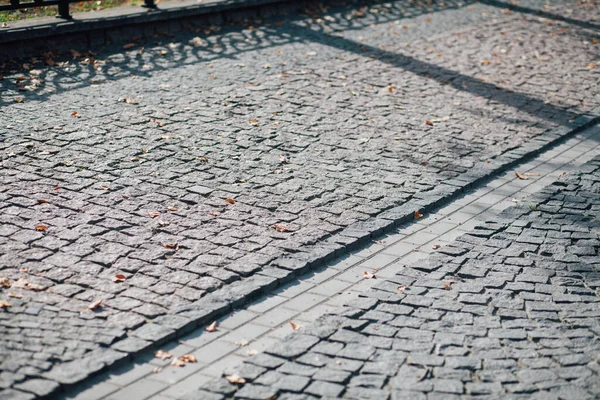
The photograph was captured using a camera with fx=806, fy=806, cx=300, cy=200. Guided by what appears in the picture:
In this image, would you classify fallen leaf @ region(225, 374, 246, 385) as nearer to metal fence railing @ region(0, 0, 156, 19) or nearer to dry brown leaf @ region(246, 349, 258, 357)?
dry brown leaf @ region(246, 349, 258, 357)

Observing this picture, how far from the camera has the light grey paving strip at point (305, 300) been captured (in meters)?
4.67

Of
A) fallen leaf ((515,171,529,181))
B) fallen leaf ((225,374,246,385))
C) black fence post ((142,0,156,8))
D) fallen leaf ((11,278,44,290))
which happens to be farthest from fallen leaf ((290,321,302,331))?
black fence post ((142,0,156,8))

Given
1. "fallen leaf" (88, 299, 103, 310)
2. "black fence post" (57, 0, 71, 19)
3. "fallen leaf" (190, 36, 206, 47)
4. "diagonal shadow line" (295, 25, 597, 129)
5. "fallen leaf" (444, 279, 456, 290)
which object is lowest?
"fallen leaf" (444, 279, 456, 290)

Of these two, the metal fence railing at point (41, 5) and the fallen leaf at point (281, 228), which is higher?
the metal fence railing at point (41, 5)

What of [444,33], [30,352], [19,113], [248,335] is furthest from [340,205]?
[444,33]

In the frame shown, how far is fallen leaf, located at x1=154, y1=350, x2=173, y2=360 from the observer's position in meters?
4.91

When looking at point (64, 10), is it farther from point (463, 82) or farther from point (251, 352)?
point (251, 352)

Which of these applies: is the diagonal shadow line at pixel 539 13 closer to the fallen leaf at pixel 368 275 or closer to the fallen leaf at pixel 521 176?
the fallen leaf at pixel 521 176

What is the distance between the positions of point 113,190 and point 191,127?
191 cm

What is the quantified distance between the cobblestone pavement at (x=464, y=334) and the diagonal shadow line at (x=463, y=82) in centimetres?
353

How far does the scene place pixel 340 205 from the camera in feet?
23.5

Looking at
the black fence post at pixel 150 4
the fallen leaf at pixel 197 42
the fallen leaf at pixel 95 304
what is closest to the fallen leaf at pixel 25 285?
the fallen leaf at pixel 95 304

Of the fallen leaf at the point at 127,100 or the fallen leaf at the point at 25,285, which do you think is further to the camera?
the fallen leaf at the point at 127,100

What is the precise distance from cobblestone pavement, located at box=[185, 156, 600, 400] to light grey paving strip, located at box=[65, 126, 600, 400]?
0.43 ft
